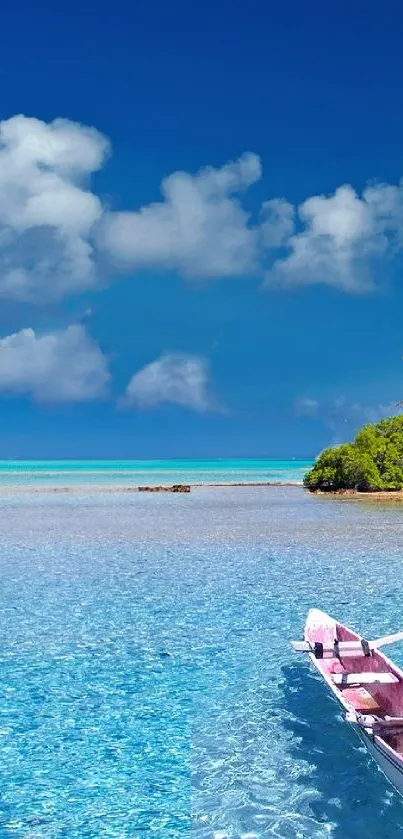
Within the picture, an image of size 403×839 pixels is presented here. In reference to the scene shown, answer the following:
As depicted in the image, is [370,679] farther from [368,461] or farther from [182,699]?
[368,461]

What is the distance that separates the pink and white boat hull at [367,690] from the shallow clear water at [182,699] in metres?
0.51

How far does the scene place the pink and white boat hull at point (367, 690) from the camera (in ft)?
27.4

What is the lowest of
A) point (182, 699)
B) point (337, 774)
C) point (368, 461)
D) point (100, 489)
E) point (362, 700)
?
point (337, 774)

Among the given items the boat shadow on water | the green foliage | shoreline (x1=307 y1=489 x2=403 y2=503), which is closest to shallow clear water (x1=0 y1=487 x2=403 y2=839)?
the boat shadow on water

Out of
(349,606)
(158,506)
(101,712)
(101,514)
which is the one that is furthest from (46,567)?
(158,506)

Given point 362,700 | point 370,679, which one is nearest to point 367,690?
point 362,700

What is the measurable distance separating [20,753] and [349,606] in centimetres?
1088

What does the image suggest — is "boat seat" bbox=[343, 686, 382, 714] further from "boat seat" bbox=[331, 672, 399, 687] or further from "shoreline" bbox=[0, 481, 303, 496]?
"shoreline" bbox=[0, 481, 303, 496]

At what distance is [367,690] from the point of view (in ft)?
35.7

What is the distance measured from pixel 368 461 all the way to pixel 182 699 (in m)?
53.7

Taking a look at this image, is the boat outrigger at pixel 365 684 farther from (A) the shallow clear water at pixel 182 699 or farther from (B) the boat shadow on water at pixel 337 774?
(A) the shallow clear water at pixel 182 699

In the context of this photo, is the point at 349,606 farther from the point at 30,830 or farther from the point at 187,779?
the point at 30,830

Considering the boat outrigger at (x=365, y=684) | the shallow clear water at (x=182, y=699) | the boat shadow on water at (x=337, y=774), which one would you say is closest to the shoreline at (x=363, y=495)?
the shallow clear water at (x=182, y=699)

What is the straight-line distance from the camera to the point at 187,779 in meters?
9.22
